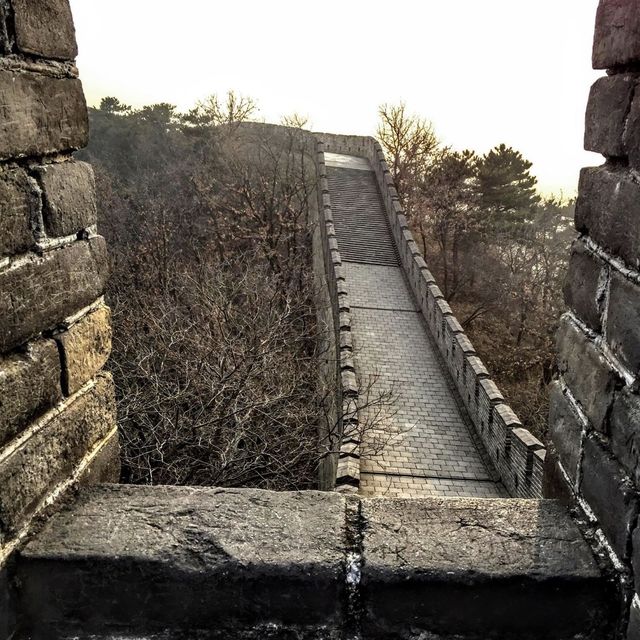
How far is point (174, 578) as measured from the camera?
1.57 meters

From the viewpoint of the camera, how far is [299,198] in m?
27.3

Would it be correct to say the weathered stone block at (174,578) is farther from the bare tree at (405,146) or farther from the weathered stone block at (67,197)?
the bare tree at (405,146)

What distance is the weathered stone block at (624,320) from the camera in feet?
4.61

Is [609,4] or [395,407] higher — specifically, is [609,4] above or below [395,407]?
above

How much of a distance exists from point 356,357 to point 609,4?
14.7m

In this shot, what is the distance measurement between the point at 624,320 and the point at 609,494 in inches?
17.0

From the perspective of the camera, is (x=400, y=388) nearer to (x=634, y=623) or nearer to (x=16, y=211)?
(x=634, y=623)

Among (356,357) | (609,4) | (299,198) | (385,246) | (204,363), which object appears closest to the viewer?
(609,4)

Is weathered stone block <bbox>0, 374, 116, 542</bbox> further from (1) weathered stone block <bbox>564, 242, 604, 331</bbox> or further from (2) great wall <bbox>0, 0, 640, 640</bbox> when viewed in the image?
(1) weathered stone block <bbox>564, 242, 604, 331</bbox>

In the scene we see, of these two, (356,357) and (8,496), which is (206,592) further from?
(356,357)

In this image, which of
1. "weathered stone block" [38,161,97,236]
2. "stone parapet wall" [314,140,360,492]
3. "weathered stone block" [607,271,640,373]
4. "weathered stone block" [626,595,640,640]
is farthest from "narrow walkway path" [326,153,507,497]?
"weathered stone block" [38,161,97,236]

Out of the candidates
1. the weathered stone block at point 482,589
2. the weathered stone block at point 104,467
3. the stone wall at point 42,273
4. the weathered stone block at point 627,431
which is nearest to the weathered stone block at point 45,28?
the stone wall at point 42,273

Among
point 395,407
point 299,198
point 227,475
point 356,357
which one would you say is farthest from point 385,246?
point 227,475

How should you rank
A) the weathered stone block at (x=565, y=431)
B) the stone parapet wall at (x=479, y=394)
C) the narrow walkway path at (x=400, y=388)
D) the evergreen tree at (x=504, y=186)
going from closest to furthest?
the weathered stone block at (x=565, y=431) < the stone parapet wall at (x=479, y=394) < the narrow walkway path at (x=400, y=388) < the evergreen tree at (x=504, y=186)
